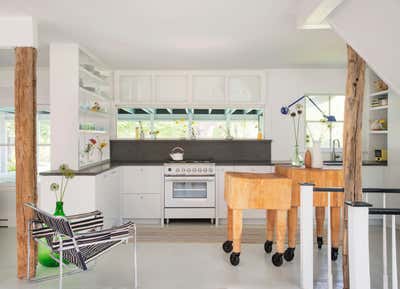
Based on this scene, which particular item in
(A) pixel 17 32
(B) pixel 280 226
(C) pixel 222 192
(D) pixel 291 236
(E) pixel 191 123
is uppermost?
(A) pixel 17 32

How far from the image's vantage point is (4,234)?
18.9 ft

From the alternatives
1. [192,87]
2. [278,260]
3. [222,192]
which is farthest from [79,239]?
[192,87]

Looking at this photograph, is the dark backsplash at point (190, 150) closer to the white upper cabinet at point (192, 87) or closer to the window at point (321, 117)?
the white upper cabinet at point (192, 87)

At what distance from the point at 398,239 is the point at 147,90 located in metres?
4.52

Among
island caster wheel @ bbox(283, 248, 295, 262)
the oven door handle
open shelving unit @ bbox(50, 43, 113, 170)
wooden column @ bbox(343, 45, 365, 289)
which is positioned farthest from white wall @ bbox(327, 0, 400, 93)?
the oven door handle

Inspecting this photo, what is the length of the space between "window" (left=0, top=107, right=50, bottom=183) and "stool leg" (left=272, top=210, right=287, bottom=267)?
14.1 ft

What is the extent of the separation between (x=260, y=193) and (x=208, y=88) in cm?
323

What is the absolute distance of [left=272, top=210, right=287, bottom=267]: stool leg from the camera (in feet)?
13.8

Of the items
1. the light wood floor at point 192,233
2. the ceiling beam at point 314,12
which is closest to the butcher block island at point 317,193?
the light wood floor at point 192,233

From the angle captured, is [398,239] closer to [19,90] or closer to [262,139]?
[262,139]

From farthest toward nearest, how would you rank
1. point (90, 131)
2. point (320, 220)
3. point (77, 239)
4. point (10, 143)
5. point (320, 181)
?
1. point (10, 143)
2. point (90, 131)
3. point (320, 220)
4. point (320, 181)
5. point (77, 239)

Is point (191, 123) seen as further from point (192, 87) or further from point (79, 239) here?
point (79, 239)

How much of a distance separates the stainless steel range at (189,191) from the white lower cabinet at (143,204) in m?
0.18

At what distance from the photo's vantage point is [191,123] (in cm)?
734
